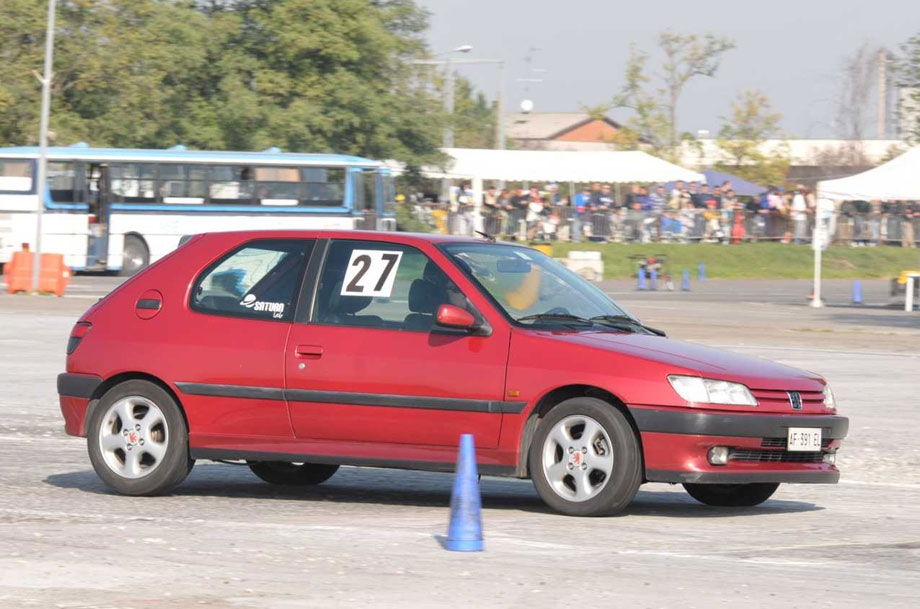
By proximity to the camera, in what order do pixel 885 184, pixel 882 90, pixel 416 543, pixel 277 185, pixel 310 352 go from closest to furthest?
pixel 416 543 → pixel 310 352 → pixel 885 184 → pixel 277 185 → pixel 882 90

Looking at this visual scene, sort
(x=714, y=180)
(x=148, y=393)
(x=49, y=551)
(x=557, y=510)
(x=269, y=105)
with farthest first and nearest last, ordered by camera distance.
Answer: (x=714, y=180)
(x=269, y=105)
(x=148, y=393)
(x=557, y=510)
(x=49, y=551)

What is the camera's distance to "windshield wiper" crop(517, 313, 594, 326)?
27.9 feet

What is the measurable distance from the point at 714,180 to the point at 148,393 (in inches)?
1908

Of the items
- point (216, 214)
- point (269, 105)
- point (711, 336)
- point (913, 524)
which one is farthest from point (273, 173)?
point (913, 524)

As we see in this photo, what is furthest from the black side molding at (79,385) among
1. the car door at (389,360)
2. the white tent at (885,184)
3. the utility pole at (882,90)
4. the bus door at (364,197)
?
the utility pole at (882,90)

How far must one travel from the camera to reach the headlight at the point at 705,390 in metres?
8.03

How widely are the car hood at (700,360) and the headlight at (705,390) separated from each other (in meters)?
0.04

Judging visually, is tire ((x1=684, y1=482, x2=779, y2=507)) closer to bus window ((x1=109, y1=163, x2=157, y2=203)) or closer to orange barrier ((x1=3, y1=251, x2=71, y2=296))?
orange barrier ((x1=3, y1=251, x2=71, y2=296))

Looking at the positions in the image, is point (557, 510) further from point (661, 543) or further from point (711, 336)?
point (711, 336)

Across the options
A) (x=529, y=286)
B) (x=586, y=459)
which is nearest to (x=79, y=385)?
(x=529, y=286)

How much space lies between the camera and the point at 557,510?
8.26 m

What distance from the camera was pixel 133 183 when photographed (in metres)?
39.4

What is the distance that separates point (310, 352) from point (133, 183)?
104 ft

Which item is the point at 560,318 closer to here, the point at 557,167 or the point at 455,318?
the point at 455,318
